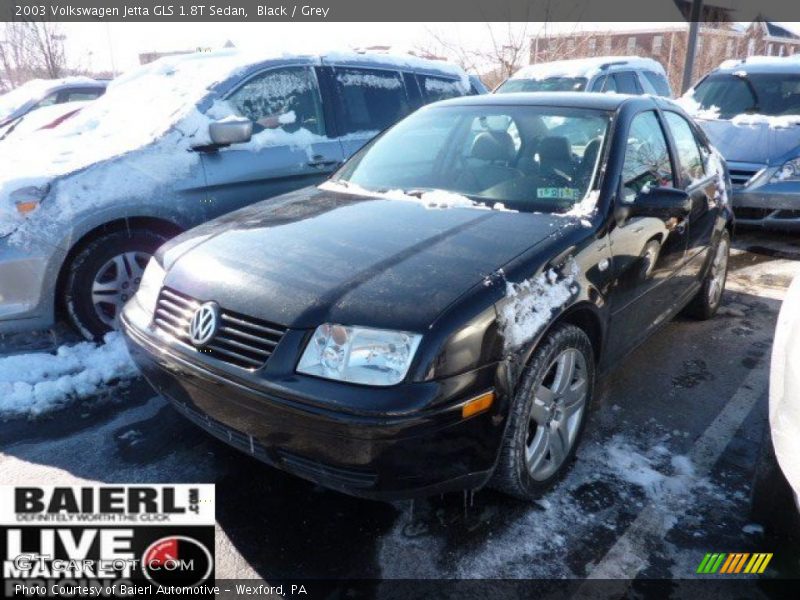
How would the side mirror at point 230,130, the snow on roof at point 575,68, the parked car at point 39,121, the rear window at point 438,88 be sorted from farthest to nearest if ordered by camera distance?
the snow on roof at point 575,68, the parked car at point 39,121, the rear window at point 438,88, the side mirror at point 230,130

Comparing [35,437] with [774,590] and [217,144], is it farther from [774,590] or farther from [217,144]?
[774,590]

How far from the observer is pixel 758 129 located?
6738 millimetres

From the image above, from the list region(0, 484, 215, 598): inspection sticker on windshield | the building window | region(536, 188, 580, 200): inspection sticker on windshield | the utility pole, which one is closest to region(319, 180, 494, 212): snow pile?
region(536, 188, 580, 200): inspection sticker on windshield

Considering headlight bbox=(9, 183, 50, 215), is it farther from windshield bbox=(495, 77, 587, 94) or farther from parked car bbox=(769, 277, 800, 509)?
windshield bbox=(495, 77, 587, 94)

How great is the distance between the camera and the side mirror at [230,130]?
3.91 metres

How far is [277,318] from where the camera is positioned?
213 centimetres

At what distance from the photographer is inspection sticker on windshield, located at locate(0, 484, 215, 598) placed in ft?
7.02

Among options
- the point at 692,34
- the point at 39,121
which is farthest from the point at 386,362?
the point at 692,34

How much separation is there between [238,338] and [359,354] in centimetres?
47

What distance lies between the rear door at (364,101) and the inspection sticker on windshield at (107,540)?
3067mm

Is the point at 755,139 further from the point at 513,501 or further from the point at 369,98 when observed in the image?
the point at 513,501

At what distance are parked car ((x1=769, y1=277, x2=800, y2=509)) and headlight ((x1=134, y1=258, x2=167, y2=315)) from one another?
7.86 ft

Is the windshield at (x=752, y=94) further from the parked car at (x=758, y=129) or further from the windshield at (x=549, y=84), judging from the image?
the windshield at (x=549, y=84)

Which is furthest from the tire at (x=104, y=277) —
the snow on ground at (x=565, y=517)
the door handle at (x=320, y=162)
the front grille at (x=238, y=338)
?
the snow on ground at (x=565, y=517)
